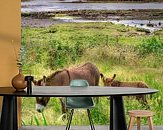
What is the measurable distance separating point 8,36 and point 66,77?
3.42ft

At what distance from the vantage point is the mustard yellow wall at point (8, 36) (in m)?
5.93

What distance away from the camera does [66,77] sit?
6.19 metres

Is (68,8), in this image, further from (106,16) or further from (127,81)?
(127,81)

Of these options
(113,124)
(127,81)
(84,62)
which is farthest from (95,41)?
(113,124)

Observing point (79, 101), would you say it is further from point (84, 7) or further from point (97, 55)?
point (84, 7)


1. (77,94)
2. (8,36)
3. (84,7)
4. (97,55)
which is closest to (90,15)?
(84,7)

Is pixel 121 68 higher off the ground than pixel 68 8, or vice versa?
pixel 68 8

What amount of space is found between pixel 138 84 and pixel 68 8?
155 centimetres

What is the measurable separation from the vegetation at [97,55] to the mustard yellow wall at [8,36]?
8.7 inches

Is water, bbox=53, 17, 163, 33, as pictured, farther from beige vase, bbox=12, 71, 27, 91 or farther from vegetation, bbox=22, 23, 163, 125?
beige vase, bbox=12, 71, 27, 91

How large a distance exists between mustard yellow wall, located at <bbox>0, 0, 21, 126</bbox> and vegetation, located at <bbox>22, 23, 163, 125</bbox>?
22 centimetres

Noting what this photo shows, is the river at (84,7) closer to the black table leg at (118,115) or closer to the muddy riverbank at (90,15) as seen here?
the muddy riverbank at (90,15)

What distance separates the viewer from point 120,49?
6254 mm

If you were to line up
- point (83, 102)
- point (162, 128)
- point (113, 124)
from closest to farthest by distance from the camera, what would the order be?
point (113, 124), point (83, 102), point (162, 128)
